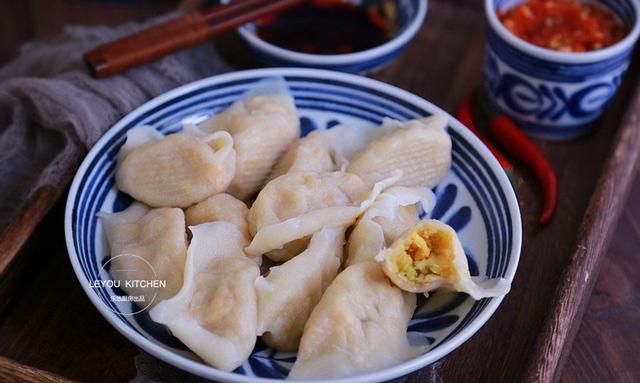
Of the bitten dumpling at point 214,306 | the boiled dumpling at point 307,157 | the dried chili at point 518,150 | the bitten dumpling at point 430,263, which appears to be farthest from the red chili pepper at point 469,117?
the bitten dumpling at point 214,306

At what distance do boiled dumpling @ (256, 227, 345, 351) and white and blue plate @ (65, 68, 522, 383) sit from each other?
0.04 m

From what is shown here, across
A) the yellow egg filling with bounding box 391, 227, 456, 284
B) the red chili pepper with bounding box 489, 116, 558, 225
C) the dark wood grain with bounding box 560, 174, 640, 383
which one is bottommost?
the dark wood grain with bounding box 560, 174, 640, 383

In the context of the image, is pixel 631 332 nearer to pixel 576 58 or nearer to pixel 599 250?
pixel 599 250

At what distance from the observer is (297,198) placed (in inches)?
53.1

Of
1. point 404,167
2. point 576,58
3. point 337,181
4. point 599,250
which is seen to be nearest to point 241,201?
point 337,181

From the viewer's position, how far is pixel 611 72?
5.74 feet

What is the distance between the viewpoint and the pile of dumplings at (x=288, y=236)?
1.17m

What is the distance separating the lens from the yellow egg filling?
122 cm

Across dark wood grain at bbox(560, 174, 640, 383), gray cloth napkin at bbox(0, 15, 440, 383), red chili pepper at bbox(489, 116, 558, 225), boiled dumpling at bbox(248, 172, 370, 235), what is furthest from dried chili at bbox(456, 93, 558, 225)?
gray cloth napkin at bbox(0, 15, 440, 383)

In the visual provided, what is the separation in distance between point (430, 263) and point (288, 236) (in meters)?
0.24

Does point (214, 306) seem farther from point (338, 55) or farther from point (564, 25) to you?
point (564, 25)

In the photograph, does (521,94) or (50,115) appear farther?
(521,94)

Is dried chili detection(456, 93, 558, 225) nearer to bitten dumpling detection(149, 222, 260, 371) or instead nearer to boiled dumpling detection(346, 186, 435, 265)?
boiled dumpling detection(346, 186, 435, 265)

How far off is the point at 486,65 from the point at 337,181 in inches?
26.4
